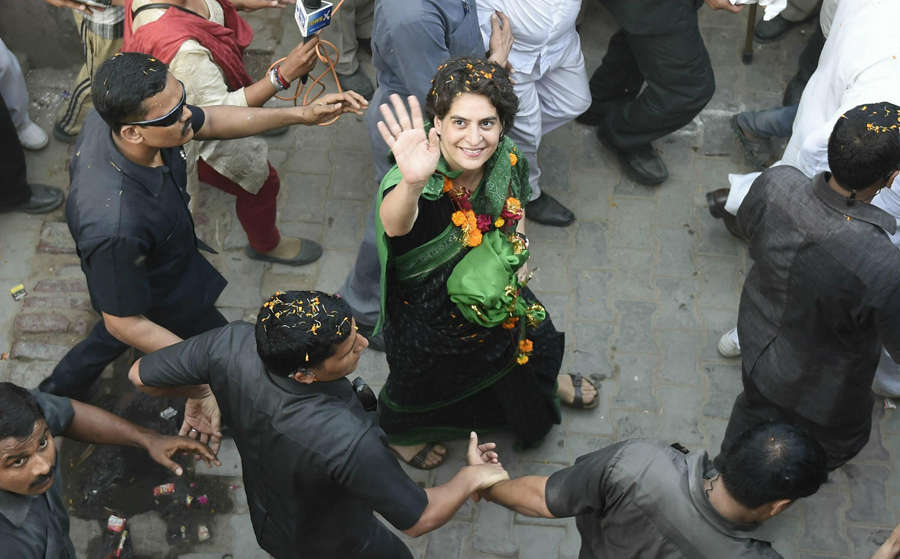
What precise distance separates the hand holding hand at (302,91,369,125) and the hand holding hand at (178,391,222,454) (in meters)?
1.27

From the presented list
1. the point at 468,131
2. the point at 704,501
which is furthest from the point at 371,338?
the point at 704,501

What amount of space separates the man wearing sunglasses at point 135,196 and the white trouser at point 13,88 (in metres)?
1.86

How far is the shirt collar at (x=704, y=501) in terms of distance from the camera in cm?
256

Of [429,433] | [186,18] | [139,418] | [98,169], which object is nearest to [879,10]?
[429,433]

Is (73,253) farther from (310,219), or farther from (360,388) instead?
(360,388)

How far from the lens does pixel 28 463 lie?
9.09 ft

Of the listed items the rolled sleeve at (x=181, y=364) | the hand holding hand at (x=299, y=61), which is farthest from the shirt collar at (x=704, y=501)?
the hand holding hand at (x=299, y=61)

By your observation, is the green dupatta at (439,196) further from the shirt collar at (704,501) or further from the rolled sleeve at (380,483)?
the shirt collar at (704,501)

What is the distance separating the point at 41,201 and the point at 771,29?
4728mm

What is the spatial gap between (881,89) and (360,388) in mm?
2454

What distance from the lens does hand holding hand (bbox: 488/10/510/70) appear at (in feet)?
13.6

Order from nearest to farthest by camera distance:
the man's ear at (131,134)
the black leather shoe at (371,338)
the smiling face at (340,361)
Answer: the smiling face at (340,361), the man's ear at (131,134), the black leather shoe at (371,338)

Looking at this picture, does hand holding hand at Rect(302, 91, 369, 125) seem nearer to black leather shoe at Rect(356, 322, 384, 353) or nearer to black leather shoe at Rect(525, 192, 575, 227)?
black leather shoe at Rect(356, 322, 384, 353)

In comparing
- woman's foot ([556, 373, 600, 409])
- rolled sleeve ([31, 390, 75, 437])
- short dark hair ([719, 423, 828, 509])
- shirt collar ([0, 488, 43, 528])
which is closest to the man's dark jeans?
rolled sleeve ([31, 390, 75, 437])
